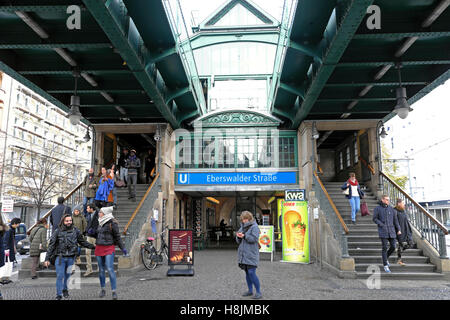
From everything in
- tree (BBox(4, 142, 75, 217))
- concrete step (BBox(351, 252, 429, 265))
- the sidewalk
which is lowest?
the sidewalk

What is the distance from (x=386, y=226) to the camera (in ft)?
29.0

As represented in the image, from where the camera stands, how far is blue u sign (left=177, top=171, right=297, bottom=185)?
51.4 ft

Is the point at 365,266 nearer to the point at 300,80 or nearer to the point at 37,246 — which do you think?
the point at 300,80

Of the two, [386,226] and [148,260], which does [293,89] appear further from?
[148,260]

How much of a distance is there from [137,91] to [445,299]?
9.70 m

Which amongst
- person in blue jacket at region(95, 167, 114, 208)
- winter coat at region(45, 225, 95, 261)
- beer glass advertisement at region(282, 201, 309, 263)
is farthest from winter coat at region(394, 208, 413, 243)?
person in blue jacket at region(95, 167, 114, 208)

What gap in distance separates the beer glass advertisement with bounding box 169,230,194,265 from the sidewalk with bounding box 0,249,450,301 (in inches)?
19.9

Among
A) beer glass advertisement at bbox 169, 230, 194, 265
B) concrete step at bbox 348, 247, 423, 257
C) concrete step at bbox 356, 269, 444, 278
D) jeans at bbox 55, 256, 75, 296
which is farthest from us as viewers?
concrete step at bbox 348, 247, 423, 257

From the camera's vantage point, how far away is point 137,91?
37.0ft

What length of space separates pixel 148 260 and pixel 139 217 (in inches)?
55.1

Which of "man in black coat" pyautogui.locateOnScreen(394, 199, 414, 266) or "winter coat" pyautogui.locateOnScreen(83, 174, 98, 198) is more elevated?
"winter coat" pyautogui.locateOnScreen(83, 174, 98, 198)

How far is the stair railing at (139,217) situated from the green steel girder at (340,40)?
6489 millimetres

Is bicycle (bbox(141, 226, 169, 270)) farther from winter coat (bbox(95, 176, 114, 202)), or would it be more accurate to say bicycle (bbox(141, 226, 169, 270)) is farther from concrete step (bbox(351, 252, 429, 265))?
concrete step (bbox(351, 252, 429, 265))

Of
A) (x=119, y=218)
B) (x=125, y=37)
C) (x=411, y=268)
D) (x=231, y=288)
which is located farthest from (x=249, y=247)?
(x=119, y=218)
